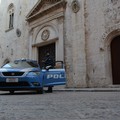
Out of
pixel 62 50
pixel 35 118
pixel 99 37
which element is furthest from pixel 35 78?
pixel 62 50

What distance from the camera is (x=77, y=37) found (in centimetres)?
1545

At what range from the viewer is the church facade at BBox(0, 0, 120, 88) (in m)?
13.8

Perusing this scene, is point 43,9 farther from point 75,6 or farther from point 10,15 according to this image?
point 10,15

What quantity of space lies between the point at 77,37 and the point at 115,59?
2972mm

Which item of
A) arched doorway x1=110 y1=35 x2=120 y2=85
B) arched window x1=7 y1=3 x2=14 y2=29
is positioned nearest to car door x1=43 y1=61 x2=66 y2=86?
arched doorway x1=110 y1=35 x2=120 y2=85

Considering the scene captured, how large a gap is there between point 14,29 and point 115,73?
12448 mm

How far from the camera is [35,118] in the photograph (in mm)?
2689

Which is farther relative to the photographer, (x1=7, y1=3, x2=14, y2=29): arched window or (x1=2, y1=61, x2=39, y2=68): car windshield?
(x1=7, y1=3, x2=14, y2=29): arched window

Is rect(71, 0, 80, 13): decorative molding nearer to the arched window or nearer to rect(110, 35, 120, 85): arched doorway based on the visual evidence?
rect(110, 35, 120, 85): arched doorway

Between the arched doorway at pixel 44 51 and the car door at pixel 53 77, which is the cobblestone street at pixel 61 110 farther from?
the arched doorway at pixel 44 51

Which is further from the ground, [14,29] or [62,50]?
[14,29]

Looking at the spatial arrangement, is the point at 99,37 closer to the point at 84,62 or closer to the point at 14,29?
the point at 84,62

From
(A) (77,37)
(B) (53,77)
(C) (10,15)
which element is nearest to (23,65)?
(B) (53,77)

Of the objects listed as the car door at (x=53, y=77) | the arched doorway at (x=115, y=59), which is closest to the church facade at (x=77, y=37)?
the arched doorway at (x=115, y=59)
